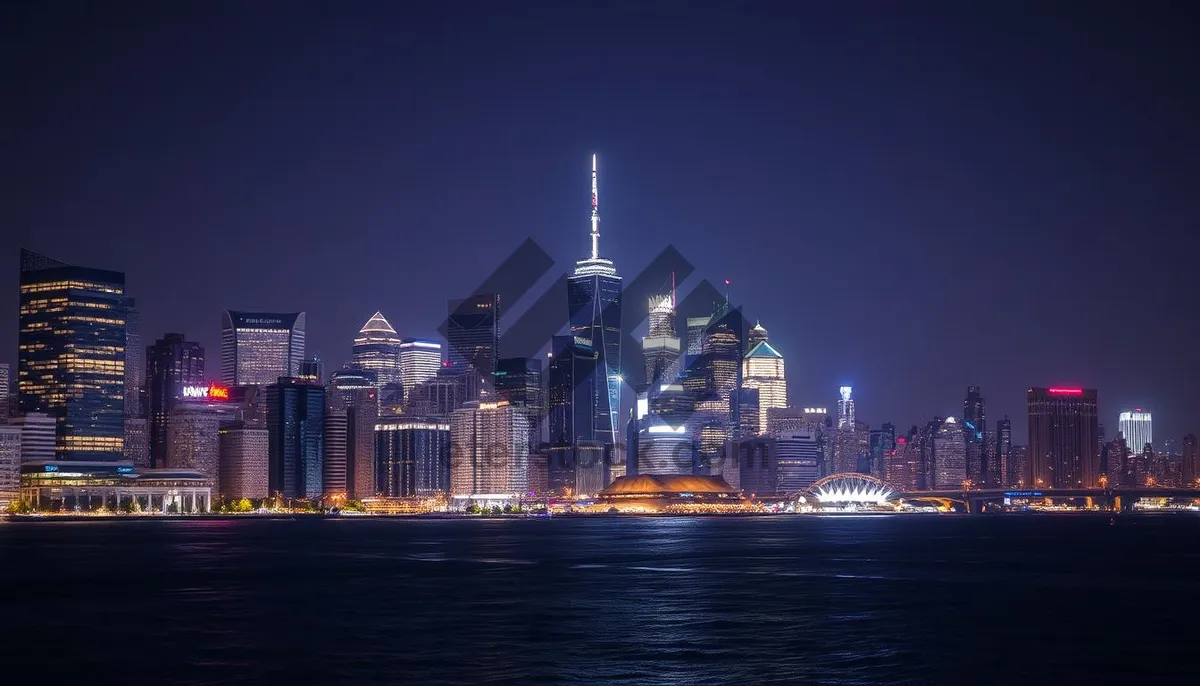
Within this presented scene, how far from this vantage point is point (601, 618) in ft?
218

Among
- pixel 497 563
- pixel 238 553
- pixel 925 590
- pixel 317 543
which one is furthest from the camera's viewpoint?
pixel 317 543

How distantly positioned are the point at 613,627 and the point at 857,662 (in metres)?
14.4

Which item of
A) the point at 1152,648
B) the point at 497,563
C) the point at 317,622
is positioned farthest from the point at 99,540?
the point at 1152,648

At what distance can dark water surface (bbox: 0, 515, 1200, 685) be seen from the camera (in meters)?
50.0

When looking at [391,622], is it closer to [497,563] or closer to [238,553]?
[497,563]

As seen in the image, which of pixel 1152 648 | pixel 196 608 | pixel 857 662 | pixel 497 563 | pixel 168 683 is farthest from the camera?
pixel 497 563

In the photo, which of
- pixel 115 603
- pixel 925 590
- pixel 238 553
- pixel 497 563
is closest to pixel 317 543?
pixel 238 553

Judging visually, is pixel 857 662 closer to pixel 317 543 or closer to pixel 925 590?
pixel 925 590

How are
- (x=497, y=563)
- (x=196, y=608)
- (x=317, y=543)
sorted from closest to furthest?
(x=196, y=608), (x=497, y=563), (x=317, y=543)

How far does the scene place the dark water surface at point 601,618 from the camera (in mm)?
50000

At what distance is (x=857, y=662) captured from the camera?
51562 mm

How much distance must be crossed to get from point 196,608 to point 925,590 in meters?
45.4

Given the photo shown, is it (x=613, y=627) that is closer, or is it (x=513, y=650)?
(x=513, y=650)

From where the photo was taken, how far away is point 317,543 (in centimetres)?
16138
